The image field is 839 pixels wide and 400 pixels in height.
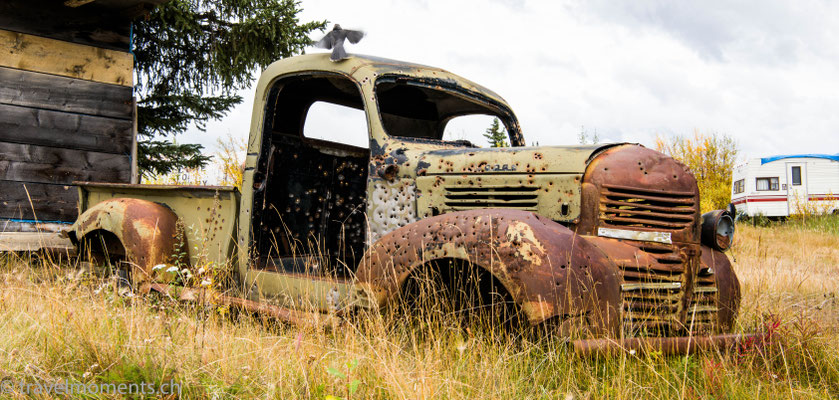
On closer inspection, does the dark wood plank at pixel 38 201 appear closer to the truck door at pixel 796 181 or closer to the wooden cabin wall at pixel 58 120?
the wooden cabin wall at pixel 58 120

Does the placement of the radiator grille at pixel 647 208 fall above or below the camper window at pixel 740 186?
below

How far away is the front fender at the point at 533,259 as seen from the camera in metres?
2.48

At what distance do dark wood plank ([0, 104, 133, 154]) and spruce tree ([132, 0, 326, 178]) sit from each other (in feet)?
8.04

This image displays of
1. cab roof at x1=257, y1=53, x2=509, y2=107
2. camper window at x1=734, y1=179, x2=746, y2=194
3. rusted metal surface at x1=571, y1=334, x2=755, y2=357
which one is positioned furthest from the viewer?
camper window at x1=734, y1=179, x2=746, y2=194

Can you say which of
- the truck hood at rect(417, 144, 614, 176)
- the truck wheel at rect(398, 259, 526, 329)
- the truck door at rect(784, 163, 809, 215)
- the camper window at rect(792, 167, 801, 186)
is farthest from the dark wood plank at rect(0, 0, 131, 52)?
the camper window at rect(792, 167, 801, 186)

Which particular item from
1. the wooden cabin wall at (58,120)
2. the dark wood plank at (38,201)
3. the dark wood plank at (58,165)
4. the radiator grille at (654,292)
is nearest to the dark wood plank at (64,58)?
the wooden cabin wall at (58,120)

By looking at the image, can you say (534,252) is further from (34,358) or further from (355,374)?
(34,358)

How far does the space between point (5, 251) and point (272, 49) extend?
4651mm

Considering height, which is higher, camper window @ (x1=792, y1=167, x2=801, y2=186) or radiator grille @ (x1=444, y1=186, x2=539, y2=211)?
camper window @ (x1=792, y1=167, x2=801, y2=186)

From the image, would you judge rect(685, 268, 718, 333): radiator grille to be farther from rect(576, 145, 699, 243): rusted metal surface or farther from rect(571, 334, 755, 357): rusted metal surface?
rect(576, 145, 699, 243): rusted metal surface

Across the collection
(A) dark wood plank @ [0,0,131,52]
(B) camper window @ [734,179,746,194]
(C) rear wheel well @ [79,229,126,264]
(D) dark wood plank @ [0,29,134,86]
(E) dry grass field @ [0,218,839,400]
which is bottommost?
(E) dry grass field @ [0,218,839,400]

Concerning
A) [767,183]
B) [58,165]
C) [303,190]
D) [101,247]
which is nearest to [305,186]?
[303,190]

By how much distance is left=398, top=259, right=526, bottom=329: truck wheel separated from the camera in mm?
2830

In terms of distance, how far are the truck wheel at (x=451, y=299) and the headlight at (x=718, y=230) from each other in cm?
133
